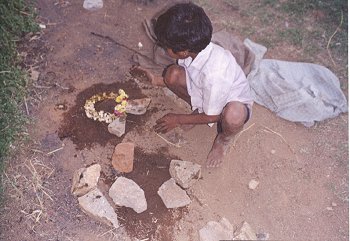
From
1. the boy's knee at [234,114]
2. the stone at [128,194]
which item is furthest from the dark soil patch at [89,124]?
the boy's knee at [234,114]

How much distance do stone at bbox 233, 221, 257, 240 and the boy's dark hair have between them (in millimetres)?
1152

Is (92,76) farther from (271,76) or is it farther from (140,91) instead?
(271,76)

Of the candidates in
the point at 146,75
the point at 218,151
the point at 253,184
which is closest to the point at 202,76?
the point at 218,151

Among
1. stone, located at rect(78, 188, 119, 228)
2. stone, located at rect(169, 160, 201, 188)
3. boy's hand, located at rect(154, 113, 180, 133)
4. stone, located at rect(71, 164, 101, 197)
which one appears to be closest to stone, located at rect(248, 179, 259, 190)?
stone, located at rect(169, 160, 201, 188)

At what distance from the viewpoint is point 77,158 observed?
302 cm

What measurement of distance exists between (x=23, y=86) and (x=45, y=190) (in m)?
0.96

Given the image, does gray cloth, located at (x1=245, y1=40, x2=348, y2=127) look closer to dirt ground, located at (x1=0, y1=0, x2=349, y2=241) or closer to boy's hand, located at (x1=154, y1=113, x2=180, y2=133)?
dirt ground, located at (x1=0, y1=0, x2=349, y2=241)

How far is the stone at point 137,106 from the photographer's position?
3.26 m

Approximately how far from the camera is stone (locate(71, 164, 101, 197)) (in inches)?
110

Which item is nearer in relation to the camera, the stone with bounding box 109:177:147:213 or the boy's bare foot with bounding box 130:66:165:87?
the stone with bounding box 109:177:147:213

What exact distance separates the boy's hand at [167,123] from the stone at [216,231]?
0.76 metres

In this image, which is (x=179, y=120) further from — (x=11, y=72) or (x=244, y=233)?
(x=11, y=72)

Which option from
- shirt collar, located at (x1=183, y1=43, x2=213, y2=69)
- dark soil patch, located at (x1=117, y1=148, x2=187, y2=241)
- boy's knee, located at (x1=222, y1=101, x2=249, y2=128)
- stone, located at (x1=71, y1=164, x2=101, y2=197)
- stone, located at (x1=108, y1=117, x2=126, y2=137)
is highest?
shirt collar, located at (x1=183, y1=43, x2=213, y2=69)

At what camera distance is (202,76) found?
8.91 feet
